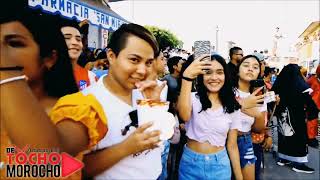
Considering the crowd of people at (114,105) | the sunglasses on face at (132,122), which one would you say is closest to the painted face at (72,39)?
the crowd of people at (114,105)

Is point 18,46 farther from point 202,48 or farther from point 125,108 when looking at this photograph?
point 202,48

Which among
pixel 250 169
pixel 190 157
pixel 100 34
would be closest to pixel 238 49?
pixel 250 169

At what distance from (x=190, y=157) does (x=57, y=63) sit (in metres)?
1.48

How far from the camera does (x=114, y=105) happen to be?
1.40 m

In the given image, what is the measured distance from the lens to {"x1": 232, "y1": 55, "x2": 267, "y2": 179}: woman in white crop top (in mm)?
2744

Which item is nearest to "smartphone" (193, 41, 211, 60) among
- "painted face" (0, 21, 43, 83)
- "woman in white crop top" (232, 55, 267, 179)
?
"woman in white crop top" (232, 55, 267, 179)

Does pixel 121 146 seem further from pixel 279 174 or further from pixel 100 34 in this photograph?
pixel 100 34

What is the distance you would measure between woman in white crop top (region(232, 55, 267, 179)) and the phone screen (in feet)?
2.24

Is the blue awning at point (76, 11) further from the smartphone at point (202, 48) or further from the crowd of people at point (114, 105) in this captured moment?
the smartphone at point (202, 48)

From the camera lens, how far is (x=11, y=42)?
2.62 feet

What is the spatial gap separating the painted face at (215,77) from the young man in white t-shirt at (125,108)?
105 cm

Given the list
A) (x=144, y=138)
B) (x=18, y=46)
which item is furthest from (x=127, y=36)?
(x=18, y=46)

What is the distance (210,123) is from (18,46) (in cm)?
174

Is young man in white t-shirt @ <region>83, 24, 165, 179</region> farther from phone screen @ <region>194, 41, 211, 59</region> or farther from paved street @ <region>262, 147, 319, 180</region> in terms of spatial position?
paved street @ <region>262, 147, 319, 180</region>
